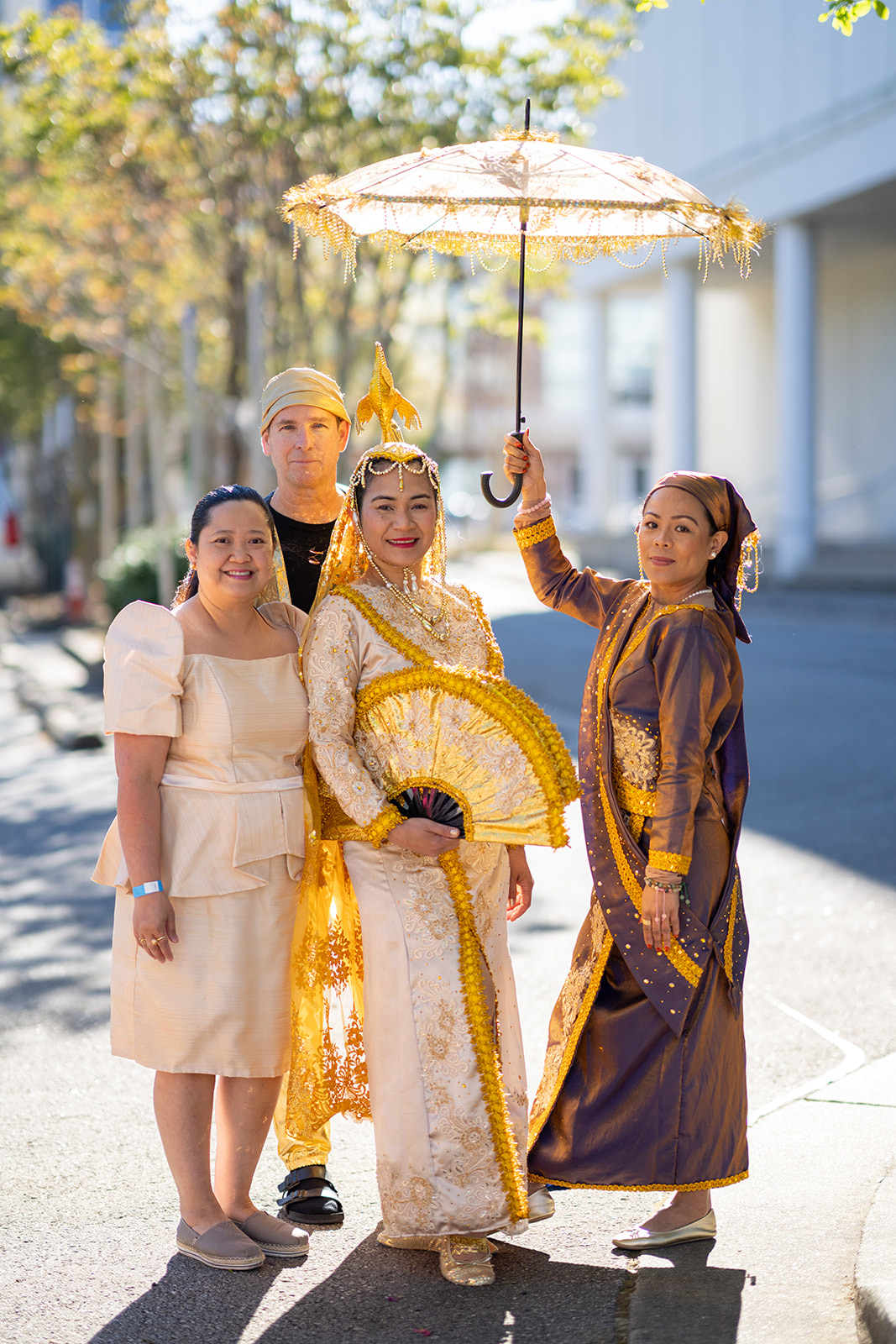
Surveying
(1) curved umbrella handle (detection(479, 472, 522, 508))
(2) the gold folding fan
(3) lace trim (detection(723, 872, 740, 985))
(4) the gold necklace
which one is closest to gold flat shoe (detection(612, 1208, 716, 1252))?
(3) lace trim (detection(723, 872, 740, 985))

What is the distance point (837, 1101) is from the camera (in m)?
4.46

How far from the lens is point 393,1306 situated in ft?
11.1

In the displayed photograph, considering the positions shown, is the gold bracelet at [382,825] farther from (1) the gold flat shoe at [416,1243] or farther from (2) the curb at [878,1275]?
(2) the curb at [878,1275]

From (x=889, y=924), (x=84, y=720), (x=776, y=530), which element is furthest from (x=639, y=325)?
(x=889, y=924)

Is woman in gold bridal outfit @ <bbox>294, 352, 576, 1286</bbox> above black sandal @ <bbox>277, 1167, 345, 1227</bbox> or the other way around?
above

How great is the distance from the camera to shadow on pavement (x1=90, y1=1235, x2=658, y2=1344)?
3242 mm

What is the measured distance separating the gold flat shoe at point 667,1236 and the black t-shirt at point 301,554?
188 cm

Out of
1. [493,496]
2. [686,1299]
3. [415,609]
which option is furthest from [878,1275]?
[493,496]

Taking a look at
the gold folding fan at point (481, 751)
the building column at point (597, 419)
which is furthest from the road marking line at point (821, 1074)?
the building column at point (597, 419)

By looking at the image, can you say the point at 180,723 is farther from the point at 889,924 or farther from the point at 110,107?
the point at 110,107

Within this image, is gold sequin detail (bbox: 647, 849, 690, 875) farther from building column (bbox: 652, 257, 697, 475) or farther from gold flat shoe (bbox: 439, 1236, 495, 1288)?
building column (bbox: 652, 257, 697, 475)

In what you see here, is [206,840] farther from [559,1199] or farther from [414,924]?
[559,1199]

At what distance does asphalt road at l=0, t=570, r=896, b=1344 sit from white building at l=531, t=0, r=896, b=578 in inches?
699

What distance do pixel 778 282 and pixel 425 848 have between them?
78.1 feet
